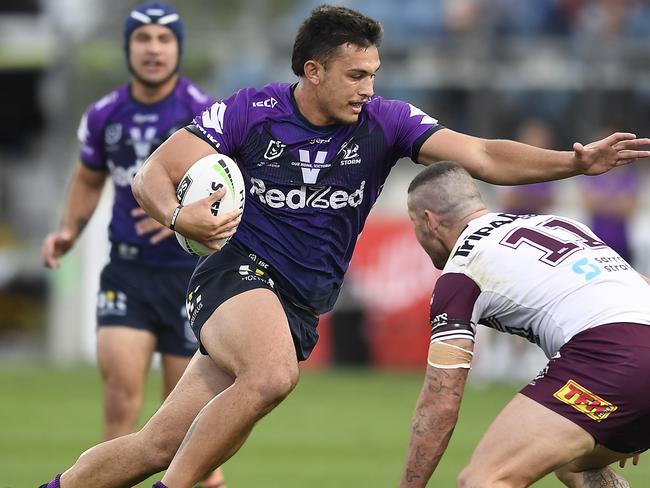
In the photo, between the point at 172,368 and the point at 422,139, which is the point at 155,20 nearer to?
the point at 172,368

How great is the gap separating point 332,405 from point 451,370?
8.10 metres

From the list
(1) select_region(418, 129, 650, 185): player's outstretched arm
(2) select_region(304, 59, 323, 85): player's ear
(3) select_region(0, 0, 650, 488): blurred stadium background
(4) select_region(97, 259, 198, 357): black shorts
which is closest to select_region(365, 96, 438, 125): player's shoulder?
(1) select_region(418, 129, 650, 185): player's outstretched arm

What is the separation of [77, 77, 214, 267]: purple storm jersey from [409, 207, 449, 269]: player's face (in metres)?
2.65

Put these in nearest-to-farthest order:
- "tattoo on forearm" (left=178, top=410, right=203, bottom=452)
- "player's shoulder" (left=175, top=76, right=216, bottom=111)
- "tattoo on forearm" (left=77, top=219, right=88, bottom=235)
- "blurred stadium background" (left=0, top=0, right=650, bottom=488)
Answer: "tattoo on forearm" (left=178, top=410, right=203, bottom=452), "player's shoulder" (left=175, top=76, right=216, bottom=111), "tattoo on forearm" (left=77, top=219, right=88, bottom=235), "blurred stadium background" (left=0, top=0, right=650, bottom=488)

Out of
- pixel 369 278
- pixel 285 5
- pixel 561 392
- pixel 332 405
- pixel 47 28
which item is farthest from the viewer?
pixel 47 28

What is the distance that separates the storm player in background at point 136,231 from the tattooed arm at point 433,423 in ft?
8.94

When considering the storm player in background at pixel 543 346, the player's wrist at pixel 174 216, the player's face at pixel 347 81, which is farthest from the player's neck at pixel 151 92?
the storm player in background at pixel 543 346

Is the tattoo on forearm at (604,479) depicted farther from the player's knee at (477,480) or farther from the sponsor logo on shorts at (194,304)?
the sponsor logo on shorts at (194,304)

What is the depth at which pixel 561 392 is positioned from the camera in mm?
5559

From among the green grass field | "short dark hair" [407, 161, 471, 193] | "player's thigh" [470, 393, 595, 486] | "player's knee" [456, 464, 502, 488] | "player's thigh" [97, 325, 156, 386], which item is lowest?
the green grass field

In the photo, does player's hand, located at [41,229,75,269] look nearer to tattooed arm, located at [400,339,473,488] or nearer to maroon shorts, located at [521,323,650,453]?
tattooed arm, located at [400,339,473,488]

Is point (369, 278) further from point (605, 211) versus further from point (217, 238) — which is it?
point (217, 238)

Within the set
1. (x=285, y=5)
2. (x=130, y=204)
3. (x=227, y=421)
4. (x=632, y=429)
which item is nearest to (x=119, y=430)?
(x=130, y=204)

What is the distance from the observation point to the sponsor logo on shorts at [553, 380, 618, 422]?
217 inches
